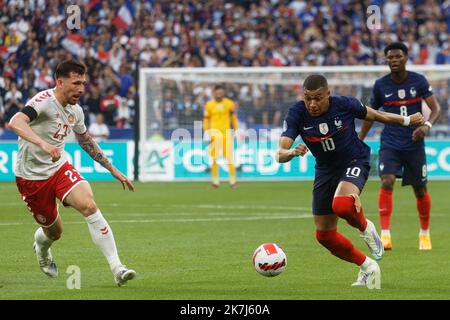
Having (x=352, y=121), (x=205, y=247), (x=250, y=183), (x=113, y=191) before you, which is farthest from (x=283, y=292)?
(x=250, y=183)

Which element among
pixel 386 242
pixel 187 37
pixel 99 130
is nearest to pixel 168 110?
pixel 99 130

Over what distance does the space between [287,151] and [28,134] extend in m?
2.20

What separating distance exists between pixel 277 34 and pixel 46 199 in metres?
23.5

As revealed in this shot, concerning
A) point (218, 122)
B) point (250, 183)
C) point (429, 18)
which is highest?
point (429, 18)

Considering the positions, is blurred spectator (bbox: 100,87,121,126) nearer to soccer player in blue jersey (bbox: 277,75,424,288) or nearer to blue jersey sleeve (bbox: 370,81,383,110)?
blue jersey sleeve (bbox: 370,81,383,110)

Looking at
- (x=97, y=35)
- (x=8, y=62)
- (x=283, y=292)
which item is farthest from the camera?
(x=97, y=35)

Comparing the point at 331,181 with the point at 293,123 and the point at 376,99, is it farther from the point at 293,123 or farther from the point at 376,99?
the point at 376,99

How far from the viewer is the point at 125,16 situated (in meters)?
32.7

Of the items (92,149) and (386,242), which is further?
(386,242)

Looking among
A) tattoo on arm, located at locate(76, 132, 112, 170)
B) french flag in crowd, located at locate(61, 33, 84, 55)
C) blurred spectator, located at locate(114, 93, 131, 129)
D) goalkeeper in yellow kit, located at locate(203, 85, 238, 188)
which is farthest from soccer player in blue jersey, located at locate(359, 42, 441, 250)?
french flag in crowd, located at locate(61, 33, 84, 55)

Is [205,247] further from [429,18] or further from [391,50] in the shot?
[429,18]

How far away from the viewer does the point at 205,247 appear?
13.1 m

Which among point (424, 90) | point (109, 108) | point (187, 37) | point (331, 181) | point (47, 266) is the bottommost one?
point (109, 108)

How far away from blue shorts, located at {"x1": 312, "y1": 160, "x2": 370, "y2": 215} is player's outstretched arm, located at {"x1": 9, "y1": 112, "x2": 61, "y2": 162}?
2.45m
